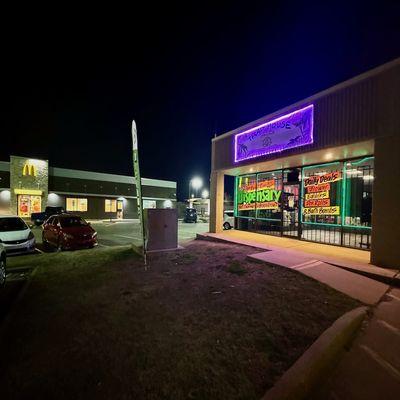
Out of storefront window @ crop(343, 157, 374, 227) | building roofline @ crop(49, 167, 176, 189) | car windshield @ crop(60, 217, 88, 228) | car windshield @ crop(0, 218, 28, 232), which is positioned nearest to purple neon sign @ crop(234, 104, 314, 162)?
storefront window @ crop(343, 157, 374, 227)

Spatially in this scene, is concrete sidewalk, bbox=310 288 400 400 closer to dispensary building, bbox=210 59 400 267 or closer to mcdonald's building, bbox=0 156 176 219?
dispensary building, bbox=210 59 400 267

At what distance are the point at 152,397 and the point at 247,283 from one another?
3.78 metres

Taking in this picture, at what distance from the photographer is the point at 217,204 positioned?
13922 mm

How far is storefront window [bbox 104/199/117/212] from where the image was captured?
1264 inches

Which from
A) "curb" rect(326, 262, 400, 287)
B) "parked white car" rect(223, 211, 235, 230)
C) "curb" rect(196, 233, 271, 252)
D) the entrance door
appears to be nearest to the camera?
"curb" rect(326, 262, 400, 287)

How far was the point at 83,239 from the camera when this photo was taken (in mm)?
10547

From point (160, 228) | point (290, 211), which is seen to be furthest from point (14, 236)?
point (290, 211)

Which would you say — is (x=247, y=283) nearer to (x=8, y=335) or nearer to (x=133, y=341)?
(x=133, y=341)

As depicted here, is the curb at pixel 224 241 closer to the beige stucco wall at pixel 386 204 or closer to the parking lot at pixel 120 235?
the parking lot at pixel 120 235

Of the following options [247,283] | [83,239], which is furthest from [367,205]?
[83,239]

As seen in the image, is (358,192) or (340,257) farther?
(358,192)

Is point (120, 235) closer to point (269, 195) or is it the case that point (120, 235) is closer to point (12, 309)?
point (269, 195)

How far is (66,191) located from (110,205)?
5563 mm

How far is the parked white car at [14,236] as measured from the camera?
338 inches
